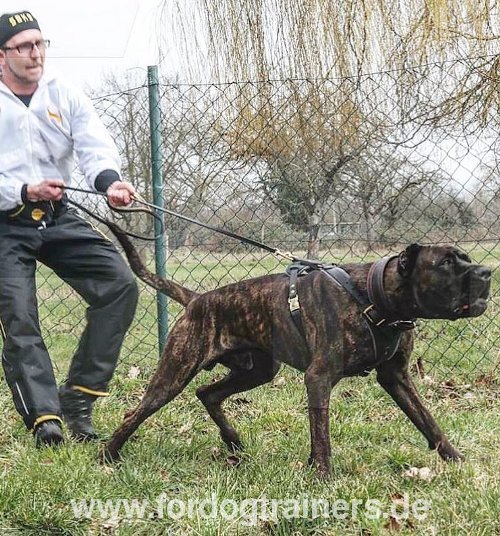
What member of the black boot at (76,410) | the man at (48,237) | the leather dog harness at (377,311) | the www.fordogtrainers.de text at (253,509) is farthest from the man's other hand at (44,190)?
the www.fordogtrainers.de text at (253,509)

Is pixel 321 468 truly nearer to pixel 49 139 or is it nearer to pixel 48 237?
pixel 48 237

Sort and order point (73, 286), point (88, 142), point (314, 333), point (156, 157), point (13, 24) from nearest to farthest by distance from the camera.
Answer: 1. point (314, 333)
2. point (13, 24)
3. point (88, 142)
4. point (73, 286)
5. point (156, 157)

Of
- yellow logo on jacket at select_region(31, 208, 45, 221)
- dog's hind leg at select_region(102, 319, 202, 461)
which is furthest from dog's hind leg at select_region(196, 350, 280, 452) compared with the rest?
yellow logo on jacket at select_region(31, 208, 45, 221)

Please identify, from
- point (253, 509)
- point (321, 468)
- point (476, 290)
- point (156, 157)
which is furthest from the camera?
→ point (156, 157)

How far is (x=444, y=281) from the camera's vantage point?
122 inches

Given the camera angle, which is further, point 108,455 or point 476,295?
point 108,455

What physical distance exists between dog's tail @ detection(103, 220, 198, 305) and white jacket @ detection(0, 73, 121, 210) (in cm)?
31

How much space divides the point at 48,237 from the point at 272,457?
5.13 feet

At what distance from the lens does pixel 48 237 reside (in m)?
3.80

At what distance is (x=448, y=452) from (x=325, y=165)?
2.19m

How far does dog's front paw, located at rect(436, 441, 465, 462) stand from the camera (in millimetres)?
3457

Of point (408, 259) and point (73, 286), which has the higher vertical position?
point (408, 259)

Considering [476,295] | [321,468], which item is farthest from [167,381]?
[476,295]

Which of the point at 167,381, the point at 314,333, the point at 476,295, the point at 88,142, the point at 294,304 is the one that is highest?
the point at 88,142
